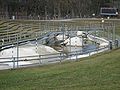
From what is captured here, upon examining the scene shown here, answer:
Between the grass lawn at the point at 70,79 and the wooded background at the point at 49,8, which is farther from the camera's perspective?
the wooded background at the point at 49,8

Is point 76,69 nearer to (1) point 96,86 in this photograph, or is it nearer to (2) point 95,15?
(1) point 96,86

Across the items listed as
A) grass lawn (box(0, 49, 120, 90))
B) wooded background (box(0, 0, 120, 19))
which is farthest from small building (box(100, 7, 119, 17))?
grass lawn (box(0, 49, 120, 90))

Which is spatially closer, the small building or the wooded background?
the wooded background

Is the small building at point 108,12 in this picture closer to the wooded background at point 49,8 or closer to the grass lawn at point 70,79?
the wooded background at point 49,8

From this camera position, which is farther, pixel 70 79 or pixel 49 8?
pixel 49 8

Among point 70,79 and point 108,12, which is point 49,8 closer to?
point 108,12

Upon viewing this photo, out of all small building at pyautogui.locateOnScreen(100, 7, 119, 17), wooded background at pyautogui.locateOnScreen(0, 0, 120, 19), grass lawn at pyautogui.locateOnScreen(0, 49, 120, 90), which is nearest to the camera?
grass lawn at pyautogui.locateOnScreen(0, 49, 120, 90)

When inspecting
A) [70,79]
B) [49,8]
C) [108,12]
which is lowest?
[70,79]

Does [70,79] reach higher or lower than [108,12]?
lower

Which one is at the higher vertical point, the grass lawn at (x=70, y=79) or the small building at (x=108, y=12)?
the small building at (x=108, y=12)

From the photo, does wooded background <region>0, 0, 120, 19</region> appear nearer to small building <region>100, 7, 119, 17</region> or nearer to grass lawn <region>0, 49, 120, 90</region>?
small building <region>100, 7, 119, 17</region>

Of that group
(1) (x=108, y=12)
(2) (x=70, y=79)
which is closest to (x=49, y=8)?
(1) (x=108, y=12)

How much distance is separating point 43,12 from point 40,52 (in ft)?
303

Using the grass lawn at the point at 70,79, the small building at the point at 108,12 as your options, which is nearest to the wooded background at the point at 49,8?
the small building at the point at 108,12
